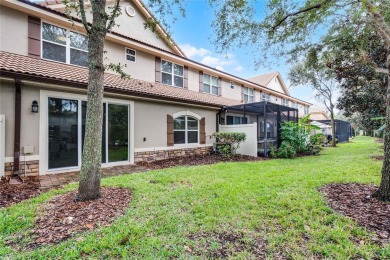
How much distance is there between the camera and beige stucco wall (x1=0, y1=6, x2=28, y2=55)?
23.4ft

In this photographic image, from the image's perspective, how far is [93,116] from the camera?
417cm

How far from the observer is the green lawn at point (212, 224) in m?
2.64

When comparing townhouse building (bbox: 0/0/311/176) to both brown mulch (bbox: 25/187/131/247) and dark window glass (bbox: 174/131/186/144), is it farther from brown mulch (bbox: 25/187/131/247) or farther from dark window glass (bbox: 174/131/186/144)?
brown mulch (bbox: 25/187/131/247)

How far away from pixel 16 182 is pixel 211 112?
968 cm

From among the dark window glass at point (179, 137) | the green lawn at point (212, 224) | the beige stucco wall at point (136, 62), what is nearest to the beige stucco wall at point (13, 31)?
the beige stucco wall at point (136, 62)

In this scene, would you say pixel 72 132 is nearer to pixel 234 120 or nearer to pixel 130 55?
pixel 130 55

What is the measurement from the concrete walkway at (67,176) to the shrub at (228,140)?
5.10m

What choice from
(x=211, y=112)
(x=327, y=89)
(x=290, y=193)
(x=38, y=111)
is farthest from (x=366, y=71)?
(x=38, y=111)

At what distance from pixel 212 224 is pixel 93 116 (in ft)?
10.4

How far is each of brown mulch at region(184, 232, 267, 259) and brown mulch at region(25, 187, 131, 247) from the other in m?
1.57

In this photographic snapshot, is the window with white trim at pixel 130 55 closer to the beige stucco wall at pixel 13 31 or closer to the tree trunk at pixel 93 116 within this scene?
the beige stucco wall at pixel 13 31

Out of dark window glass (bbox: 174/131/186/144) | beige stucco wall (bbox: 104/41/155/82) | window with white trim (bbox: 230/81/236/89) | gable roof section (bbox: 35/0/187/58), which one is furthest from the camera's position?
window with white trim (bbox: 230/81/236/89)

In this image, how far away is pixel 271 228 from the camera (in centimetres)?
323

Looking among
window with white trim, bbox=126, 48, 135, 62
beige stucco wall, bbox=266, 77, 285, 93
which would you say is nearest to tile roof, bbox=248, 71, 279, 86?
beige stucco wall, bbox=266, 77, 285, 93
